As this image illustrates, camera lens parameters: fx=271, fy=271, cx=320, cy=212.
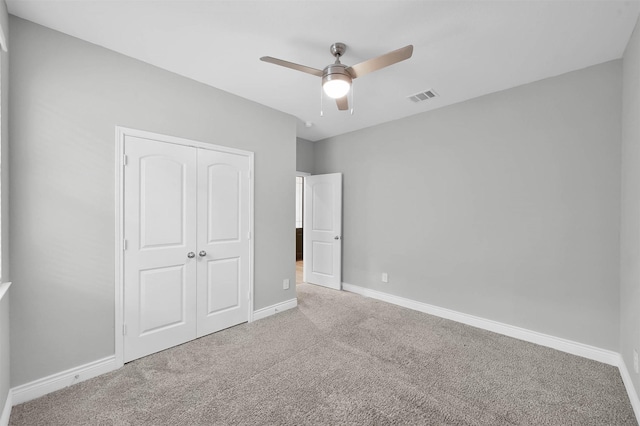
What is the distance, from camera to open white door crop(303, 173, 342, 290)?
465cm

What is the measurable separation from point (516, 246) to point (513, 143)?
1126 mm

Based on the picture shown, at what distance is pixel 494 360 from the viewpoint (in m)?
2.48

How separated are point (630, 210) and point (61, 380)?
458cm

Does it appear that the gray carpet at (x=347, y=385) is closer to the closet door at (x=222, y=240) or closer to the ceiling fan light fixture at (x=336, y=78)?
the closet door at (x=222, y=240)

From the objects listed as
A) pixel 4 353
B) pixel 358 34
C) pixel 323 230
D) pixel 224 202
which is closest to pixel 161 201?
pixel 224 202

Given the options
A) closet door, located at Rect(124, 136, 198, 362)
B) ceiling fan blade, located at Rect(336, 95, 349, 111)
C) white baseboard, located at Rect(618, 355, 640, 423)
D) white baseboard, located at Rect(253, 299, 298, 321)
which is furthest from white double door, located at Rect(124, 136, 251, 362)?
white baseboard, located at Rect(618, 355, 640, 423)

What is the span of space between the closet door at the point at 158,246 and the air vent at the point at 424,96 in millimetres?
2580

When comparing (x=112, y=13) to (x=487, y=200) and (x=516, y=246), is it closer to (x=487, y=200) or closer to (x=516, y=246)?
(x=487, y=200)

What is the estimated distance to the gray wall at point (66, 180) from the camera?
76.2 inches

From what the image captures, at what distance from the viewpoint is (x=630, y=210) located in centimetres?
212

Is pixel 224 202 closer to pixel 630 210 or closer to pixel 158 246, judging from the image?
pixel 158 246

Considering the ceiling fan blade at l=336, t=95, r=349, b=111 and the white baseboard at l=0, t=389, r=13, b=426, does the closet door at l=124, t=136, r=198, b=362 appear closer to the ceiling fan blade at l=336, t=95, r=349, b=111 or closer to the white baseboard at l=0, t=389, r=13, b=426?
the white baseboard at l=0, t=389, r=13, b=426

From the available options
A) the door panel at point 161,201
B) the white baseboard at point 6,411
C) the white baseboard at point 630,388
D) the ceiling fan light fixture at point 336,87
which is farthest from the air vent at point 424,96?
the white baseboard at point 6,411

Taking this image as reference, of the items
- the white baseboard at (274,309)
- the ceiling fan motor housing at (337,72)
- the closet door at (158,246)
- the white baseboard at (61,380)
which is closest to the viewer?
the white baseboard at (61,380)
